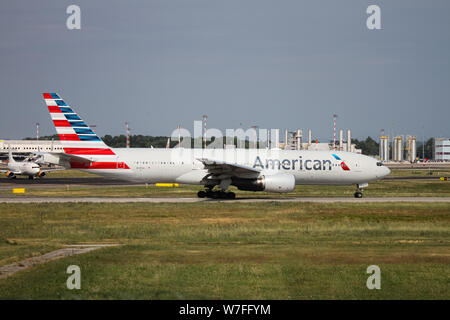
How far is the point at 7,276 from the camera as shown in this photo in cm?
1380

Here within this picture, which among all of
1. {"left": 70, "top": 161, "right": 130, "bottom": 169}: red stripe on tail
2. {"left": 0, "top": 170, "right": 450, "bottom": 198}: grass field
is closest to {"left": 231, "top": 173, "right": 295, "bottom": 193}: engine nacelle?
{"left": 0, "top": 170, "right": 450, "bottom": 198}: grass field

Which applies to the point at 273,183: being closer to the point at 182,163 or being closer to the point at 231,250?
the point at 182,163

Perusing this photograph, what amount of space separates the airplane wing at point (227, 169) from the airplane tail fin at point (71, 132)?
7434mm

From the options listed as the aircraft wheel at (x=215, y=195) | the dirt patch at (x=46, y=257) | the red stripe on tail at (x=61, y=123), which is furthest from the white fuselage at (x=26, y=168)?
the dirt patch at (x=46, y=257)

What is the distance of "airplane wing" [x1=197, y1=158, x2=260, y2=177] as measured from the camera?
117ft

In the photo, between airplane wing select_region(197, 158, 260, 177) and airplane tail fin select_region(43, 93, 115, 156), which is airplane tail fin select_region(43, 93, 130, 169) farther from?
airplane wing select_region(197, 158, 260, 177)

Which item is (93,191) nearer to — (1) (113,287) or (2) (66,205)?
(2) (66,205)

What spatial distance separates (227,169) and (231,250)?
18.5 meters

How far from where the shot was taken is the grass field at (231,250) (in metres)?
12.9

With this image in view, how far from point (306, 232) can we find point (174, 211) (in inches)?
371

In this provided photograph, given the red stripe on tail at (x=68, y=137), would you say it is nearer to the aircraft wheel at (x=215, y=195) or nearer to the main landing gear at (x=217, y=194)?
the main landing gear at (x=217, y=194)

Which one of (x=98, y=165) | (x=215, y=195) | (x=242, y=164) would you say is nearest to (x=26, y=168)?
(x=98, y=165)

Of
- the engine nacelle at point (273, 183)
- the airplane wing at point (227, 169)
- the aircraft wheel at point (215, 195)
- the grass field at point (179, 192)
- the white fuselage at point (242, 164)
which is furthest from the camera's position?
the grass field at point (179, 192)
